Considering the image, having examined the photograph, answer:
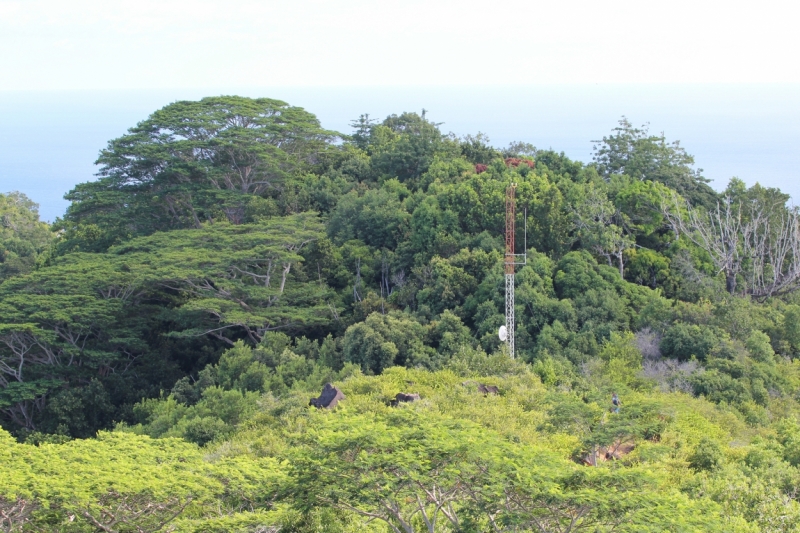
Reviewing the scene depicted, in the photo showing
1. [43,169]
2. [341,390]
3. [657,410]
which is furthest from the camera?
[43,169]

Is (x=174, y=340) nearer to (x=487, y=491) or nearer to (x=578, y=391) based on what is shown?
(x=578, y=391)

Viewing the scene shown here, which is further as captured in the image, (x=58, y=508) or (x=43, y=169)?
(x=43, y=169)

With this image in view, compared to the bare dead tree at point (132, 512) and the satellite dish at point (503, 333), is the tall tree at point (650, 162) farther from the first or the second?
the bare dead tree at point (132, 512)

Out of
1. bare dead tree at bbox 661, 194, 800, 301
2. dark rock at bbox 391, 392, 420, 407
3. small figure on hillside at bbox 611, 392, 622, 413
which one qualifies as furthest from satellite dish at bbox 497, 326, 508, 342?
bare dead tree at bbox 661, 194, 800, 301

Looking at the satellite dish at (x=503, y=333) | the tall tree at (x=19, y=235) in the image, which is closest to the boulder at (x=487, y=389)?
the satellite dish at (x=503, y=333)

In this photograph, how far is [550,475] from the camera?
34.3 feet

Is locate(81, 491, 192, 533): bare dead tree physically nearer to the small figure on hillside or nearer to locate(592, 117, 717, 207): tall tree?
the small figure on hillside

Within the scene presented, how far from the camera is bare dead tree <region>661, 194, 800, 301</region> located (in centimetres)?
2747

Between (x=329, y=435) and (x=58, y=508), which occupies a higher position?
(x=329, y=435)

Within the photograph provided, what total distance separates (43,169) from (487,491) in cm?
16369

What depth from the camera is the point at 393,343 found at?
23.6 meters

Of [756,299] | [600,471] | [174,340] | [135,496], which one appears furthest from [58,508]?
[756,299]

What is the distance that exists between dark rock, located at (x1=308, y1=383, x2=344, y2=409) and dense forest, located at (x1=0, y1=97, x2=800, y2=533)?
1.49ft

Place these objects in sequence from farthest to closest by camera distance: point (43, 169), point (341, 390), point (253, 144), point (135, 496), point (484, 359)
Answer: point (43, 169), point (253, 144), point (484, 359), point (341, 390), point (135, 496)
